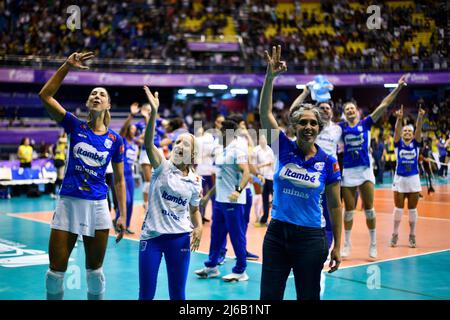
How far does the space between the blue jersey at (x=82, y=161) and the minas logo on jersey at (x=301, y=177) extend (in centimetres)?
194

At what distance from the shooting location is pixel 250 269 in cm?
888

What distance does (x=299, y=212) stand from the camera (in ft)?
15.8

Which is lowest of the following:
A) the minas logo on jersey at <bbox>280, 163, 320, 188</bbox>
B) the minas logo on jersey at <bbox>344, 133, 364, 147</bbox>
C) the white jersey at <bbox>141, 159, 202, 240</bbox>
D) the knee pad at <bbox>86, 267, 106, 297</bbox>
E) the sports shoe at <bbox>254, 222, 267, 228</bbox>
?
the sports shoe at <bbox>254, 222, 267, 228</bbox>

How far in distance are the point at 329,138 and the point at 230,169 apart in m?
1.74

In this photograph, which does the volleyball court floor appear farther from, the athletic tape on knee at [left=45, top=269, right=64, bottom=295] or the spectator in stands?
the spectator in stands

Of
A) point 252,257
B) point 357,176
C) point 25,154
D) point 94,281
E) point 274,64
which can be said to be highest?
point 274,64

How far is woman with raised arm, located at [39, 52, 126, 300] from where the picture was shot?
218 inches

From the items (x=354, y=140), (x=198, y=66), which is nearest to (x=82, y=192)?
(x=354, y=140)

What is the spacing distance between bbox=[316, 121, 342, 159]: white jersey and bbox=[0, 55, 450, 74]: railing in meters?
22.0

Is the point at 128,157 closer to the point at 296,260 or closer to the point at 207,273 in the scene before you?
the point at 207,273

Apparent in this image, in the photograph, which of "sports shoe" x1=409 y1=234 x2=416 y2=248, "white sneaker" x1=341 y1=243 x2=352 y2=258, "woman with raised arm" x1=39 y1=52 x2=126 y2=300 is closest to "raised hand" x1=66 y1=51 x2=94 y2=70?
"woman with raised arm" x1=39 y1=52 x2=126 y2=300

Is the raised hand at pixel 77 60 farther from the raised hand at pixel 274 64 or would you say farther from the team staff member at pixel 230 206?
the team staff member at pixel 230 206

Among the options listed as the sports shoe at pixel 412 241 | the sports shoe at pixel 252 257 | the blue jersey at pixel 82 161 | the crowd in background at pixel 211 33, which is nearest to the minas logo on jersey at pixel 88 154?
the blue jersey at pixel 82 161
